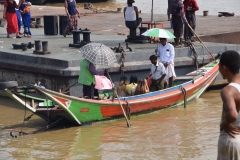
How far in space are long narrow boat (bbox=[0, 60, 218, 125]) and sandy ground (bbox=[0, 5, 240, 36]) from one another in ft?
16.8

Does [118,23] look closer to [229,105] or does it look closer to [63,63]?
[63,63]

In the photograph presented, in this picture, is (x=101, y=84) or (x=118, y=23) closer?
(x=101, y=84)

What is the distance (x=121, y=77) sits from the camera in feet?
37.6

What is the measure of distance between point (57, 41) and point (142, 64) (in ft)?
10.6

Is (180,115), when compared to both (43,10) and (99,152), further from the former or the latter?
(43,10)

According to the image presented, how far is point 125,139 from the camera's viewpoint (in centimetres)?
930

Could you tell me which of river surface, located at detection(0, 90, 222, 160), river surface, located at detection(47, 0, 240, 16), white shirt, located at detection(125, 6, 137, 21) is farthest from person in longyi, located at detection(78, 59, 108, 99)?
river surface, located at detection(47, 0, 240, 16)

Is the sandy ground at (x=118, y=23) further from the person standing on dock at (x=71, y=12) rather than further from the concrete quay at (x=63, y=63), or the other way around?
the concrete quay at (x=63, y=63)

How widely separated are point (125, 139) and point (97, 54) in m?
1.54

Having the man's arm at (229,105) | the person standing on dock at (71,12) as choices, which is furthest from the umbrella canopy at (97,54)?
the man's arm at (229,105)

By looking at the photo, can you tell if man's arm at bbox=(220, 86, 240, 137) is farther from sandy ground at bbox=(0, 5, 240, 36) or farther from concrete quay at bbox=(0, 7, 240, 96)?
sandy ground at bbox=(0, 5, 240, 36)

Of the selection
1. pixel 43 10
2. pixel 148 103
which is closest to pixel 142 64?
pixel 148 103

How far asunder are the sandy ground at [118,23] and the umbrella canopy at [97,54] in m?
6.79

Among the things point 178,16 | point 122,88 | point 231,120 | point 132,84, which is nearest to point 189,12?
point 178,16
